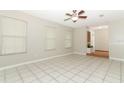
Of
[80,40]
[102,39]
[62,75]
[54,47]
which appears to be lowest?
[62,75]

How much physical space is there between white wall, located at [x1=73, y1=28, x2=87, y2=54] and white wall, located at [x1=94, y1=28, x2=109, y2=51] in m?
3.27

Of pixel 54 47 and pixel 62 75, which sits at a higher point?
pixel 54 47


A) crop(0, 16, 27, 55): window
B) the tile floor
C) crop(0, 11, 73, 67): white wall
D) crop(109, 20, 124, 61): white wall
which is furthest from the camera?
crop(109, 20, 124, 61): white wall

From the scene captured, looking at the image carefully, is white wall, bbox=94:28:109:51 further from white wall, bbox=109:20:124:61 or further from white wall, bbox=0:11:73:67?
white wall, bbox=0:11:73:67

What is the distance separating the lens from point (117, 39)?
4.99m

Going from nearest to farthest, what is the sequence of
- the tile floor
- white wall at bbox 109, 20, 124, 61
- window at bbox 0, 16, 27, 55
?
the tile floor, window at bbox 0, 16, 27, 55, white wall at bbox 109, 20, 124, 61

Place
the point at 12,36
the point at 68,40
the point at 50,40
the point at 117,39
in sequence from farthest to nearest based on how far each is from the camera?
the point at 68,40 → the point at 50,40 → the point at 117,39 → the point at 12,36

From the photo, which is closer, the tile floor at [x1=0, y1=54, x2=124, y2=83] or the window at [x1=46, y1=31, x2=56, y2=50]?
the tile floor at [x1=0, y1=54, x2=124, y2=83]

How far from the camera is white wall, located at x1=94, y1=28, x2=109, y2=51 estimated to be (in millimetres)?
8820

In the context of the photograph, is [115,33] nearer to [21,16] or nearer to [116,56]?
[116,56]

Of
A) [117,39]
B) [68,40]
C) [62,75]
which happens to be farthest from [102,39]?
[62,75]

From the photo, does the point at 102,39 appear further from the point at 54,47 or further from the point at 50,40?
the point at 50,40

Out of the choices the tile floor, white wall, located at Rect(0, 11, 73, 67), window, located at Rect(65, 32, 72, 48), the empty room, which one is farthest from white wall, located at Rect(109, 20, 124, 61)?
white wall, located at Rect(0, 11, 73, 67)

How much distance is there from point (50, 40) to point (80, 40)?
2962 millimetres
